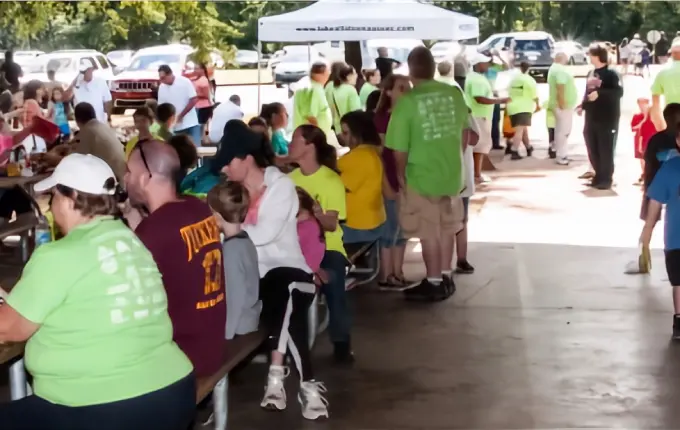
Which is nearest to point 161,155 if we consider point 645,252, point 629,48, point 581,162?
point 645,252

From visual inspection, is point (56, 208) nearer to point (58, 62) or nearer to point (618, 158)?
point (618, 158)

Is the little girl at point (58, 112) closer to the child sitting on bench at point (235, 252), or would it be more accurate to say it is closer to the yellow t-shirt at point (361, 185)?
the yellow t-shirt at point (361, 185)

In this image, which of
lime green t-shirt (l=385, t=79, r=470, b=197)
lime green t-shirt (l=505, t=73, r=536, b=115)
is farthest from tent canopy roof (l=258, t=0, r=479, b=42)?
lime green t-shirt (l=505, t=73, r=536, b=115)

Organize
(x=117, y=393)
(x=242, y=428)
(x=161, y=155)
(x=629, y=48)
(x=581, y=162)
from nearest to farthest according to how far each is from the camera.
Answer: (x=117, y=393), (x=161, y=155), (x=242, y=428), (x=581, y=162), (x=629, y=48)

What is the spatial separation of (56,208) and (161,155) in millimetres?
814

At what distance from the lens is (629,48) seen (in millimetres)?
44000

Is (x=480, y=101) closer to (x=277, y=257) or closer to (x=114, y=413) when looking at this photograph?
(x=277, y=257)

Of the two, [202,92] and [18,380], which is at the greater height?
[18,380]

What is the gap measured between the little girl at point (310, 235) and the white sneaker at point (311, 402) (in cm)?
65

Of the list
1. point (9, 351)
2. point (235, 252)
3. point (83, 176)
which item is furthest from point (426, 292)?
point (83, 176)

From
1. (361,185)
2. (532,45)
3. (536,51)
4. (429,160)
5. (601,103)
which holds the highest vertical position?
(429,160)

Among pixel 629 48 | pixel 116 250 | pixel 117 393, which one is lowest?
pixel 629 48

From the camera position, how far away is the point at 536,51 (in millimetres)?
38281

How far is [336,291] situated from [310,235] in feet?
2.13
